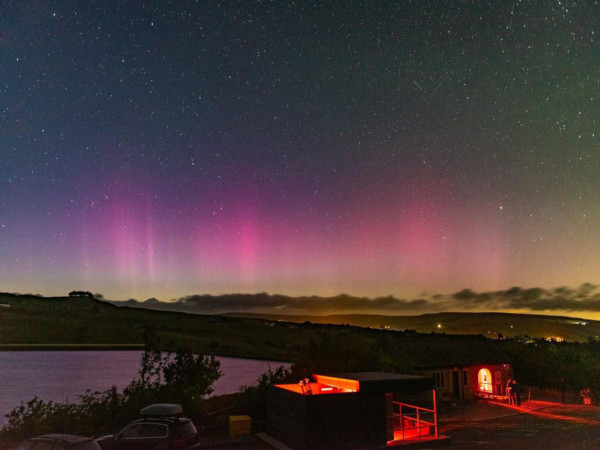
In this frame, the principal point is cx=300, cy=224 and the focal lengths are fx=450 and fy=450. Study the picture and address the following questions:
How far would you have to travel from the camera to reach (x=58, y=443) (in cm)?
1208

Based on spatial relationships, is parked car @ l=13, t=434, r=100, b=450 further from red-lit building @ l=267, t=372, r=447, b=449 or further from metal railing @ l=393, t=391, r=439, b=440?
metal railing @ l=393, t=391, r=439, b=440

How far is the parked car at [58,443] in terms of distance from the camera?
12.0 m

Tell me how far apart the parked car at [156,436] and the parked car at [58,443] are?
229cm

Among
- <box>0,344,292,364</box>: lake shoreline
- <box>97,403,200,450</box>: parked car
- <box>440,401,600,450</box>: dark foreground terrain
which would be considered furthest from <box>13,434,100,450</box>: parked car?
<box>0,344,292,364</box>: lake shoreline

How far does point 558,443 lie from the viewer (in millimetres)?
19156

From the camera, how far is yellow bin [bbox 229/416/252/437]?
20047mm

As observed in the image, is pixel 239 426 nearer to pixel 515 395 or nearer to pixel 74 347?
pixel 515 395

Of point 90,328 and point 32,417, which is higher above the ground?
point 32,417

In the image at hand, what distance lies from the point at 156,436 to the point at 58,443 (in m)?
3.26

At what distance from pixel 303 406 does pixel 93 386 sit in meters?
59.0

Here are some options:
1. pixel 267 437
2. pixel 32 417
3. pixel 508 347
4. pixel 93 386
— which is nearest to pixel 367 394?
pixel 267 437

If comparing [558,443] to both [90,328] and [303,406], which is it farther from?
[90,328]

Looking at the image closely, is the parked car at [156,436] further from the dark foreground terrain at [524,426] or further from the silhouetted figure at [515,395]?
the silhouetted figure at [515,395]

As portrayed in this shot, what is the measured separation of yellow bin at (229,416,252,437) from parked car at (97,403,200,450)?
4.93 m
